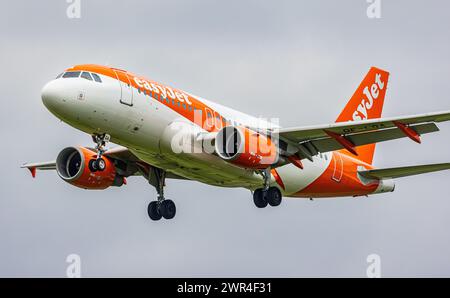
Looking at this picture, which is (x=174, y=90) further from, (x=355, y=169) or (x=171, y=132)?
(x=355, y=169)

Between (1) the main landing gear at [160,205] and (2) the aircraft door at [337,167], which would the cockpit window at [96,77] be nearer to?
(1) the main landing gear at [160,205]

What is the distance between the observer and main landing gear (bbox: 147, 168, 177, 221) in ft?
164

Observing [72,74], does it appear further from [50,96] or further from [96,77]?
[50,96]

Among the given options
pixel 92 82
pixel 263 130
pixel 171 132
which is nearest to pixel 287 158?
pixel 263 130

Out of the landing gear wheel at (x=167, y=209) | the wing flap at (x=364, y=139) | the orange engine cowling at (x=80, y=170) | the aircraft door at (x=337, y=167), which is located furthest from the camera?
the aircraft door at (x=337, y=167)

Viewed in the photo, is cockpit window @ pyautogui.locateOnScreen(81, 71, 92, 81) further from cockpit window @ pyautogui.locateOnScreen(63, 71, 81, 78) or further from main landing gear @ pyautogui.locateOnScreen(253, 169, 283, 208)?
main landing gear @ pyautogui.locateOnScreen(253, 169, 283, 208)

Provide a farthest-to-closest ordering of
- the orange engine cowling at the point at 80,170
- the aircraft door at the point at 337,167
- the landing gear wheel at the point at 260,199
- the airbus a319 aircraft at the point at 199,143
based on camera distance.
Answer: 1. the aircraft door at the point at 337,167
2. the orange engine cowling at the point at 80,170
3. the landing gear wheel at the point at 260,199
4. the airbus a319 aircraft at the point at 199,143

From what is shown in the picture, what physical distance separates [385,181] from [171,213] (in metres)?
10.7

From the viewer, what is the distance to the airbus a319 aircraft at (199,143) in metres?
42.2

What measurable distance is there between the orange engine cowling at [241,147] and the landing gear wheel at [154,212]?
22.6ft

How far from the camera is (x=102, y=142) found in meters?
43.1

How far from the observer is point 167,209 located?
49.9m

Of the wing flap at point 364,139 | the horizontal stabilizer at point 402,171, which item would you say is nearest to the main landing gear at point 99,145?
the wing flap at point 364,139

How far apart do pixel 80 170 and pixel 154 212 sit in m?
4.26
